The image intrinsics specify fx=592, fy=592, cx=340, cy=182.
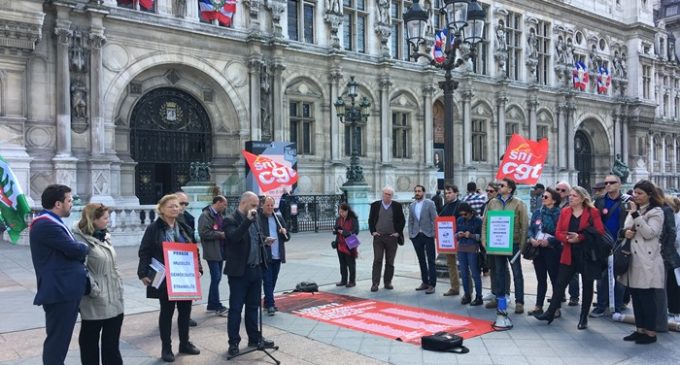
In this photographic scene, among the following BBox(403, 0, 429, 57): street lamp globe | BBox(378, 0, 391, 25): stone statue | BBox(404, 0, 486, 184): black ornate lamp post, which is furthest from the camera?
BBox(378, 0, 391, 25): stone statue

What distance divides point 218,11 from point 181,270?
60.5ft

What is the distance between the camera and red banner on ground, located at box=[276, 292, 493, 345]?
7.84 metres

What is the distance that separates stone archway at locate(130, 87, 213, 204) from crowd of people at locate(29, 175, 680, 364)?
13492mm

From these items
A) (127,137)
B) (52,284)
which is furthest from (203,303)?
(127,137)

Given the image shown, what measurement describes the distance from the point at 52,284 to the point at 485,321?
5744mm

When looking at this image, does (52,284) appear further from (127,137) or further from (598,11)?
(598,11)

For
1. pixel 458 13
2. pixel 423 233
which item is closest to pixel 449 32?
pixel 458 13

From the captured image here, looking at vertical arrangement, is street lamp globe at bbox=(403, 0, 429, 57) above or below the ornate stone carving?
above

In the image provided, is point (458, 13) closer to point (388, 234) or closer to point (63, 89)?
point (388, 234)

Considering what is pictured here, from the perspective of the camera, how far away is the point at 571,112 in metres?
37.6

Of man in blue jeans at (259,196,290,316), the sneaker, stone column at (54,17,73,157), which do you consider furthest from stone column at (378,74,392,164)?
the sneaker

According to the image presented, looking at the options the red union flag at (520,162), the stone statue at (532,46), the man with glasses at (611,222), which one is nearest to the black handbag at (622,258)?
the man with glasses at (611,222)

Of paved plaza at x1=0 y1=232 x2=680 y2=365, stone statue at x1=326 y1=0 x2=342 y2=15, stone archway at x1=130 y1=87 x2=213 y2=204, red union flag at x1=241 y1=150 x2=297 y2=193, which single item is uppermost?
stone statue at x1=326 y1=0 x2=342 y2=15

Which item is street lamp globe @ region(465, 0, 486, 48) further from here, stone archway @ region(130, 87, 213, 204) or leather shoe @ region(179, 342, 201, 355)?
stone archway @ region(130, 87, 213, 204)
